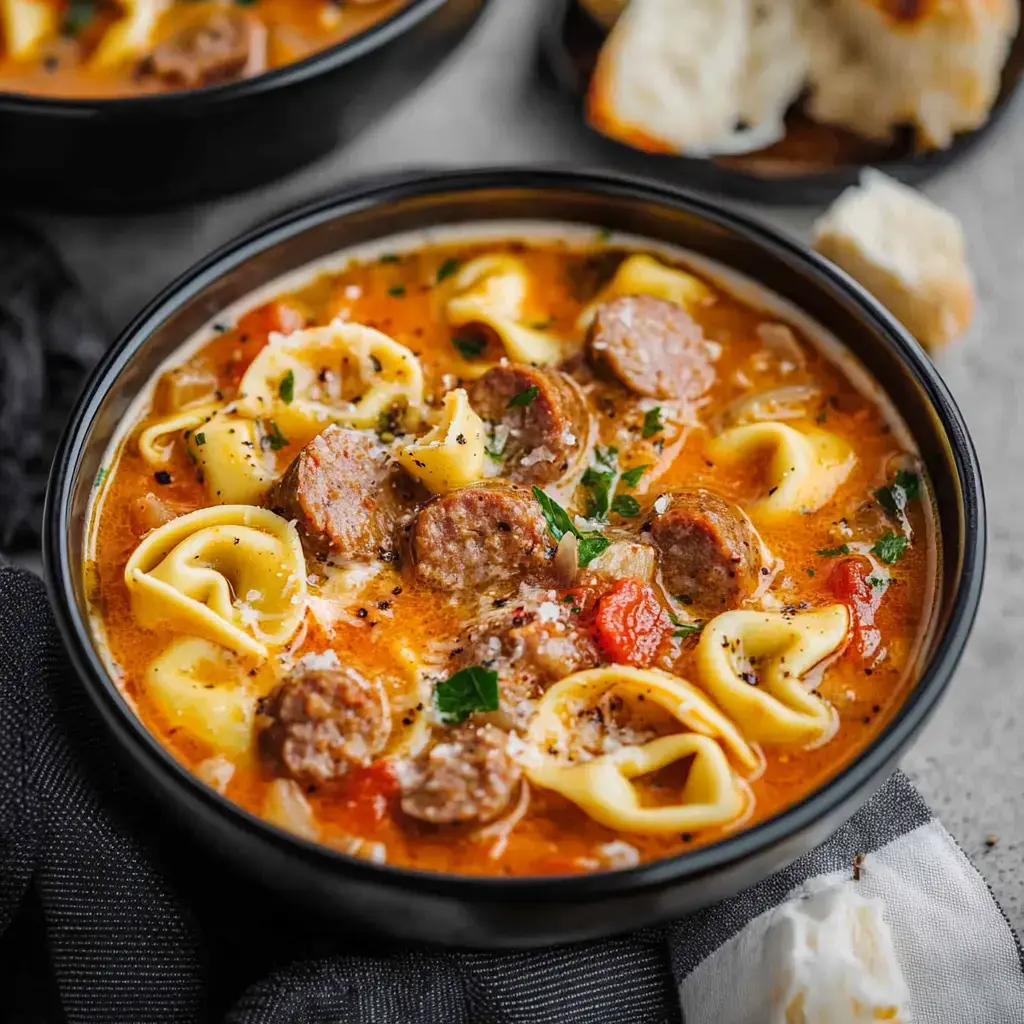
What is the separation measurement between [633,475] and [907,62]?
293 centimetres

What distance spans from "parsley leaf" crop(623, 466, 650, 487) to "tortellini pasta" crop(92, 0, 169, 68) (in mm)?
3102

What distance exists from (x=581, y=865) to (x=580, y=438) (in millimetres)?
1514

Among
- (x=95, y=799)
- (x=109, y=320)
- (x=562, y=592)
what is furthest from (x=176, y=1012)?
(x=109, y=320)

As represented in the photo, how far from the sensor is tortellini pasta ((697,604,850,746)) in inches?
166

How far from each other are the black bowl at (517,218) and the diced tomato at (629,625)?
29.8 inches

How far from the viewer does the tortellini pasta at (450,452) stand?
4656 millimetres

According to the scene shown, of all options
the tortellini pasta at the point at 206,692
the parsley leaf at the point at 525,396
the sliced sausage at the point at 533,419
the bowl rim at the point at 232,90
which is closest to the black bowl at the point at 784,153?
the bowl rim at the point at 232,90

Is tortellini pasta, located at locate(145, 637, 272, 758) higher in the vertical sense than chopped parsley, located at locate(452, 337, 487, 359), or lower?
lower

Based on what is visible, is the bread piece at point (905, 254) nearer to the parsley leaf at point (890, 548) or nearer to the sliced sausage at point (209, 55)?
the parsley leaf at point (890, 548)

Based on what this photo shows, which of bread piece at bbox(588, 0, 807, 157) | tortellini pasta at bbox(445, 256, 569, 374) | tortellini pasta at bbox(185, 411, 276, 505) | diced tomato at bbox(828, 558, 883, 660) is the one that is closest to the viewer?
diced tomato at bbox(828, 558, 883, 660)

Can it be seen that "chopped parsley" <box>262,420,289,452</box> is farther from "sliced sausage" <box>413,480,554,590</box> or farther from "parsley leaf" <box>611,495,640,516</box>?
"parsley leaf" <box>611,495,640,516</box>

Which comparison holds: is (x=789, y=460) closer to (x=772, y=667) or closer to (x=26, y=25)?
(x=772, y=667)

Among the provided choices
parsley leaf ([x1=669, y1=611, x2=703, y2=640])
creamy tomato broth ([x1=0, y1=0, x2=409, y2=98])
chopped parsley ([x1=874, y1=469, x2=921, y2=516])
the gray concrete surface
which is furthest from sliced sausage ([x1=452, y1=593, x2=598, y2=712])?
creamy tomato broth ([x1=0, y1=0, x2=409, y2=98])

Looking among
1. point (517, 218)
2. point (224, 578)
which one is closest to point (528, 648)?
point (224, 578)
